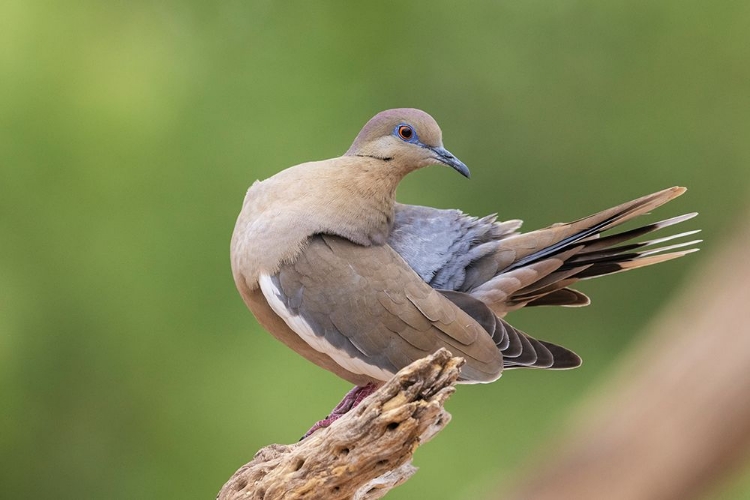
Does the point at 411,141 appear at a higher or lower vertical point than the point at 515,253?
higher

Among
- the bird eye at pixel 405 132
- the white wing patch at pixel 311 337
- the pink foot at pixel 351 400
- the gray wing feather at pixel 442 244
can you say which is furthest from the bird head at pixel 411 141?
the pink foot at pixel 351 400

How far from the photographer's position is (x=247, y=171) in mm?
4031

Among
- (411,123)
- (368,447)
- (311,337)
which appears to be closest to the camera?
(368,447)

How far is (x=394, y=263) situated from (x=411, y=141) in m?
0.29

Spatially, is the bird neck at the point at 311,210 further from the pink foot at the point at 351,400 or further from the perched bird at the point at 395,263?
the pink foot at the point at 351,400

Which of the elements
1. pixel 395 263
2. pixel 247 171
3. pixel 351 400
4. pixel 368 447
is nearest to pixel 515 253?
pixel 395 263

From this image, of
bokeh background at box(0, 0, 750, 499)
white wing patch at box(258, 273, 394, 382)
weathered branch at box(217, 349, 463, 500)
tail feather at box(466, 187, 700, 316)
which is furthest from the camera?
bokeh background at box(0, 0, 750, 499)

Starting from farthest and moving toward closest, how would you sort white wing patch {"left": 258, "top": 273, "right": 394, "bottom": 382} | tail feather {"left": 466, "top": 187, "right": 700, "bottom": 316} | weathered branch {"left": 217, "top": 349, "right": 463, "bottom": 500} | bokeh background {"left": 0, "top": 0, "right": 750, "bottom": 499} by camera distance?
bokeh background {"left": 0, "top": 0, "right": 750, "bottom": 499} < tail feather {"left": 466, "top": 187, "right": 700, "bottom": 316} < white wing patch {"left": 258, "top": 273, "right": 394, "bottom": 382} < weathered branch {"left": 217, "top": 349, "right": 463, "bottom": 500}

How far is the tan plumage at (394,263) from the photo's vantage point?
7.32 ft

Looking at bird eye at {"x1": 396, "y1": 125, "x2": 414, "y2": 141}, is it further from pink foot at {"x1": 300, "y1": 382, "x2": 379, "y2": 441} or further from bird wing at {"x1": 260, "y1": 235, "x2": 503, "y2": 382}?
pink foot at {"x1": 300, "y1": 382, "x2": 379, "y2": 441}

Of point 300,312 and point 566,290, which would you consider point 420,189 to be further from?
point 300,312

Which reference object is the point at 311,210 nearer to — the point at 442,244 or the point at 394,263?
the point at 394,263

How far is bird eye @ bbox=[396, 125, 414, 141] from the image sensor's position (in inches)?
92.6

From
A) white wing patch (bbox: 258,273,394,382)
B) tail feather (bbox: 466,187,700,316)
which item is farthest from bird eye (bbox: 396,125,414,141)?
white wing patch (bbox: 258,273,394,382)
